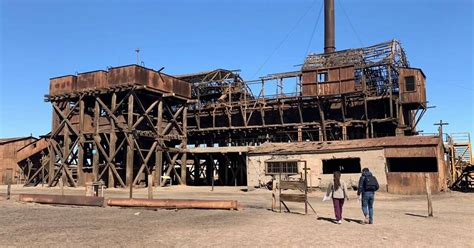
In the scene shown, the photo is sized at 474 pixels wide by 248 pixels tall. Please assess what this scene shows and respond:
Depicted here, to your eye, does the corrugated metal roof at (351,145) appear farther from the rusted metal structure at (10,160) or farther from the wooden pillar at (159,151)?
the rusted metal structure at (10,160)

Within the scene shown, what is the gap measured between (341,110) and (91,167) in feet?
78.8

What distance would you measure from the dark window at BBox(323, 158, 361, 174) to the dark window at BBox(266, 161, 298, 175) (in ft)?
7.18

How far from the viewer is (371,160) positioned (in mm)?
29859

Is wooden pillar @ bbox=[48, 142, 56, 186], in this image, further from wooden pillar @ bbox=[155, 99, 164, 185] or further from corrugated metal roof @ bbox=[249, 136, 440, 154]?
corrugated metal roof @ bbox=[249, 136, 440, 154]

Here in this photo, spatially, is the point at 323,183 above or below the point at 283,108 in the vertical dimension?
below

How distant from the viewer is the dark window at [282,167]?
32375 mm

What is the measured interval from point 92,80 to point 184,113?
9.65 m

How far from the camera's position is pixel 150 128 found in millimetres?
41625

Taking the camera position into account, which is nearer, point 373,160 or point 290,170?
point 373,160

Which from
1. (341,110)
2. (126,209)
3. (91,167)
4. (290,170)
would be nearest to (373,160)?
(290,170)

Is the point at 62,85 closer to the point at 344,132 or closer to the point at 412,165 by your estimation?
the point at 344,132

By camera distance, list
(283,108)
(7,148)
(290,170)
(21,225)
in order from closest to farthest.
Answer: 1. (21,225)
2. (290,170)
3. (283,108)
4. (7,148)

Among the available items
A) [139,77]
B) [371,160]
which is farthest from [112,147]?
[371,160]

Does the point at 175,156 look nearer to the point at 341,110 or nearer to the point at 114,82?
the point at 114,82
